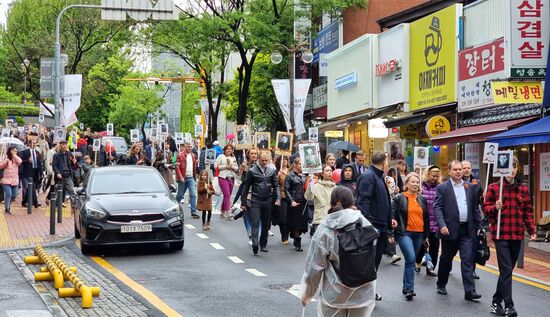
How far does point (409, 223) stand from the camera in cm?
1133

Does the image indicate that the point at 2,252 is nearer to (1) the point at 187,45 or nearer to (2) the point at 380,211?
(2) the point at 380,211

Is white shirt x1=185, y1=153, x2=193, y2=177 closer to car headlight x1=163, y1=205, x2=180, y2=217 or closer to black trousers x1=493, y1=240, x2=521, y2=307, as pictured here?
car headlight x1=163, y1=205, x2=180, y2=217

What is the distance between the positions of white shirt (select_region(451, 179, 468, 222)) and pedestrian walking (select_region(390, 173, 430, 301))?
2.25 ft

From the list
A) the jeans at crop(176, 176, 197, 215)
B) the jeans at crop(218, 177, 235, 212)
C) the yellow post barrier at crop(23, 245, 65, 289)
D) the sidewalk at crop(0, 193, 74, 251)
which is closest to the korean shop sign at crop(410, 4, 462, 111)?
the jeans at crop(218, 177, 235, 212)

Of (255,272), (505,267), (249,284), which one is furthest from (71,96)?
(505,267)

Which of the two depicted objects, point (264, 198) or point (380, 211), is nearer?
point (380, 211)

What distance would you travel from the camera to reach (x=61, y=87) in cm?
2841

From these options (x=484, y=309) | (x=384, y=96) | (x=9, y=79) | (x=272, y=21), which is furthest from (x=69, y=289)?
(x=9, y=79)

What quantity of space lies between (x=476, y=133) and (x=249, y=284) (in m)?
9.93

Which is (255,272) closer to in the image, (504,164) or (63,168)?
(504,164)

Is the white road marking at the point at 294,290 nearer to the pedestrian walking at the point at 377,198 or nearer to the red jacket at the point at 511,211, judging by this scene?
the pedestrian walking at the point at 377,198

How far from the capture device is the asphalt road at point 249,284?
10.1 metres

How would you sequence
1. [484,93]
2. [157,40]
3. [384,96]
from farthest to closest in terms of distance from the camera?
[157,40]
[384,96]
[484,93]

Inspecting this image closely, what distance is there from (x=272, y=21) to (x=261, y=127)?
87.5ft
